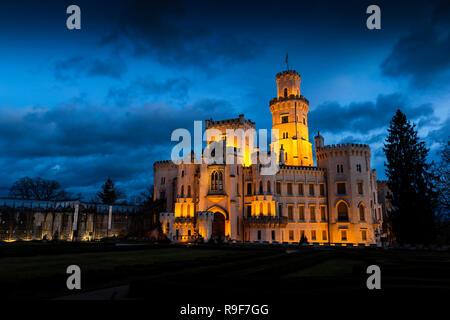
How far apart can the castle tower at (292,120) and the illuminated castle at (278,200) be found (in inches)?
142

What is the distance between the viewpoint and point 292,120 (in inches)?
2470

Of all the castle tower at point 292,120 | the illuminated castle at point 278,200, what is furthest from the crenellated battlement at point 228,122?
the castle tower at point 292,120

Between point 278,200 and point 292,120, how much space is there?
17628 millimetres

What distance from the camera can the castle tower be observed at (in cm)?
6200

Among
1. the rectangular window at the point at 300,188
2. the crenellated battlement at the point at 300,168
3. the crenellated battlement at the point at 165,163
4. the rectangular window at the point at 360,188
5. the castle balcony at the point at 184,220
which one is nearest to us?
the castle balcony at the point at 184,220

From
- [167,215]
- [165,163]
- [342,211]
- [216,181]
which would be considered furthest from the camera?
[165,163]

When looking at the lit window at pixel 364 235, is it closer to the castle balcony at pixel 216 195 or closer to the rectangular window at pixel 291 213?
the rectangular window at pixel 291 213

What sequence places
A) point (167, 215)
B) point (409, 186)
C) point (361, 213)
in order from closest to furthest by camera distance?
point (409, 186) → point (361, 213) → point (167, 215)

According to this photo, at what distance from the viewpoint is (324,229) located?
54.9 metres

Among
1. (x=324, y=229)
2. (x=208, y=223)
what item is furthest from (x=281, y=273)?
(x=324, y=229)

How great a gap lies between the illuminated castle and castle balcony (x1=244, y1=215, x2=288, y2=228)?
16cm

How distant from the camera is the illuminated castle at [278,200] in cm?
5100

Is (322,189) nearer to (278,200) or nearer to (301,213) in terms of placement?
(301,213)

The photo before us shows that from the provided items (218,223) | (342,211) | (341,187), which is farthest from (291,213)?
(218,223)
